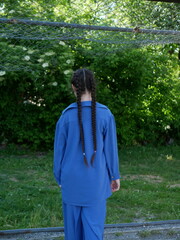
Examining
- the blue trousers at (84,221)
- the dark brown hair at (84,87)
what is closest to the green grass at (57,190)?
the blue trousers at (84,221)

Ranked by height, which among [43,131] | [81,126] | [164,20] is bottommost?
[43,131]

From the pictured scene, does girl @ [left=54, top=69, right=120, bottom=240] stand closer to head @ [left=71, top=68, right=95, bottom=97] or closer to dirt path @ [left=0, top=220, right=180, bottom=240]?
head @ [left=71, top=68, right=95, bottom=97]

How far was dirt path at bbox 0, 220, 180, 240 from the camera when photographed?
363 centimetres

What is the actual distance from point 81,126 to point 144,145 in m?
7.75

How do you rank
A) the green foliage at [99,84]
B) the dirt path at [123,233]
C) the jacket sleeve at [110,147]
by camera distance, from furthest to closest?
the green foliage at [99,84] → the dirt path at [123,233] → the jacket sleeve at [110,147]

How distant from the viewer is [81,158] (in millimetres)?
2482

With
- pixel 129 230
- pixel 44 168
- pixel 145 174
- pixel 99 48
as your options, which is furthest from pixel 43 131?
pixel 129 230

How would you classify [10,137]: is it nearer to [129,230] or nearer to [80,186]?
[129,230]

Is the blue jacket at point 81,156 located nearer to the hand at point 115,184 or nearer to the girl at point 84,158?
the girl at point 84,158

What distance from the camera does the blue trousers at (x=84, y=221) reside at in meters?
2.47

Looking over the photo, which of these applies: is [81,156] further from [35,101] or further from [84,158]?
[35,101]

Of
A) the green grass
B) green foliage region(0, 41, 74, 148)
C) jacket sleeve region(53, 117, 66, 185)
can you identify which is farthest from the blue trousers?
green foliage region(0, 41, 74, 148)

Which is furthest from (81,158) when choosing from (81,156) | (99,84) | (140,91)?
(140,91)

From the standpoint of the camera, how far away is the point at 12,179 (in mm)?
6367
